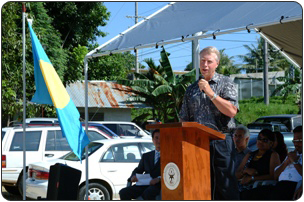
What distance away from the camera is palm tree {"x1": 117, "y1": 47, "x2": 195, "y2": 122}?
70.5ft

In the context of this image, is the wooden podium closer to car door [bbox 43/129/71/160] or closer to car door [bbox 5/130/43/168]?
car door [bbox 5/130/43/168]

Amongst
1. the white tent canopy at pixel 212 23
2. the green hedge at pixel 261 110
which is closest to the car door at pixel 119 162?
the white tent canopy at pixel 212 23

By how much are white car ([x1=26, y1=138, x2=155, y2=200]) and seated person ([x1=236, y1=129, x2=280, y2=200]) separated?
3956 millimetres

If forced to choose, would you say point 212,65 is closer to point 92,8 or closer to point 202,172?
point 202,172

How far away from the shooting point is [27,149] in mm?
12508

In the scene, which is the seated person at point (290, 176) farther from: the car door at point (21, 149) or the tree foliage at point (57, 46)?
the tree foliage at point (57, 46)

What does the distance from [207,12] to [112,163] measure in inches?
184

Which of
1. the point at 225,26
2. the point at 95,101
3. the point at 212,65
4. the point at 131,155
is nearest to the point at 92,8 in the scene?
the point at 95,101

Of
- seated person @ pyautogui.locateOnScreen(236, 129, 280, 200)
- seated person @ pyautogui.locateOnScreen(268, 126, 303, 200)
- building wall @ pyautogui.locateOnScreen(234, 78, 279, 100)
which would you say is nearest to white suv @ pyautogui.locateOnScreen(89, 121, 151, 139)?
seated person @ pyautogui.locateOnScreen(236, 129, 280, 200)

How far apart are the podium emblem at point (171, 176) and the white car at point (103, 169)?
597 cm

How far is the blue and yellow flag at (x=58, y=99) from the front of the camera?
6.77m

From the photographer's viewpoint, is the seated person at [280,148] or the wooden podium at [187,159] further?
the seated person at [280,148]

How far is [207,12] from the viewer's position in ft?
22.4

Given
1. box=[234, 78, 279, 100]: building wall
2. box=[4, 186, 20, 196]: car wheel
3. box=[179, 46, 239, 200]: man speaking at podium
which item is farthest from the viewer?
box=[234, 78, 279, 100]: building wall
